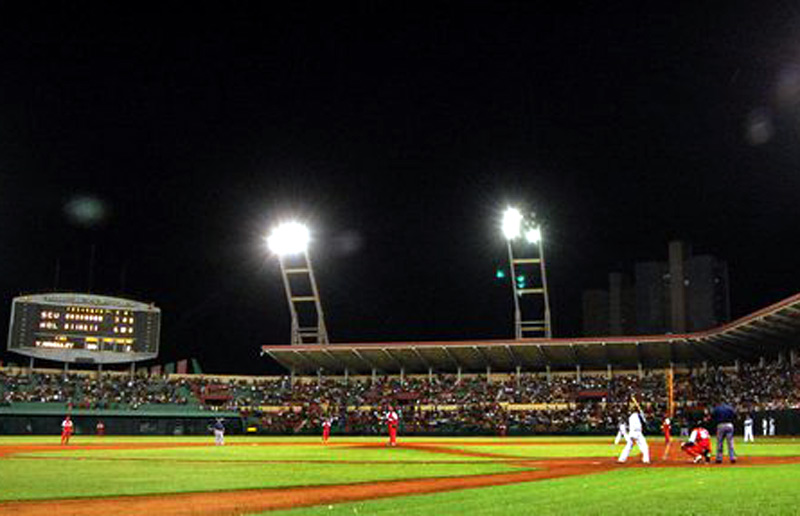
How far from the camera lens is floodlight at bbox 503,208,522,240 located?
190 feet

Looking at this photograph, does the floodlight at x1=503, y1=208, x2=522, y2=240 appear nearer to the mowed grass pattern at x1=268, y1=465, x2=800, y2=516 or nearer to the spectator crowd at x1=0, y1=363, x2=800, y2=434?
the spectator crowd at x1=0, y1=363, x2=800, y2=434

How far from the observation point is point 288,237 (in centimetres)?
6488

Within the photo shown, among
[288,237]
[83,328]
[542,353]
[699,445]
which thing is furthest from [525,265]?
[699,445]

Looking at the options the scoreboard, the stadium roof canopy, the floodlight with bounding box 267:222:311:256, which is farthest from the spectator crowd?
the floodlight with bounding box 267:222:311:256

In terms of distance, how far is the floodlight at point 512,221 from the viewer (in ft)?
190

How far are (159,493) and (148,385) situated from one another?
59.3m

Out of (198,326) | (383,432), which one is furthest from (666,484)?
(198,326)

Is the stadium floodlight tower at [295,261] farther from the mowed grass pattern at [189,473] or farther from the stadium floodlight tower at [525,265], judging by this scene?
the mowed grass pattern at [189,473]

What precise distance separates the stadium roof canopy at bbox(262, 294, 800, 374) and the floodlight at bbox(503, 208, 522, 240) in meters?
9.52

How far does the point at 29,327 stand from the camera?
66188mm

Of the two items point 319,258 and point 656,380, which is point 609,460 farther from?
point 319,258

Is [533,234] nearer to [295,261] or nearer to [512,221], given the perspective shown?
[512,221]

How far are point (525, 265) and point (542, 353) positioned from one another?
29.7ft

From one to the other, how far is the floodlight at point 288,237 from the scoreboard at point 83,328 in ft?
46.0
